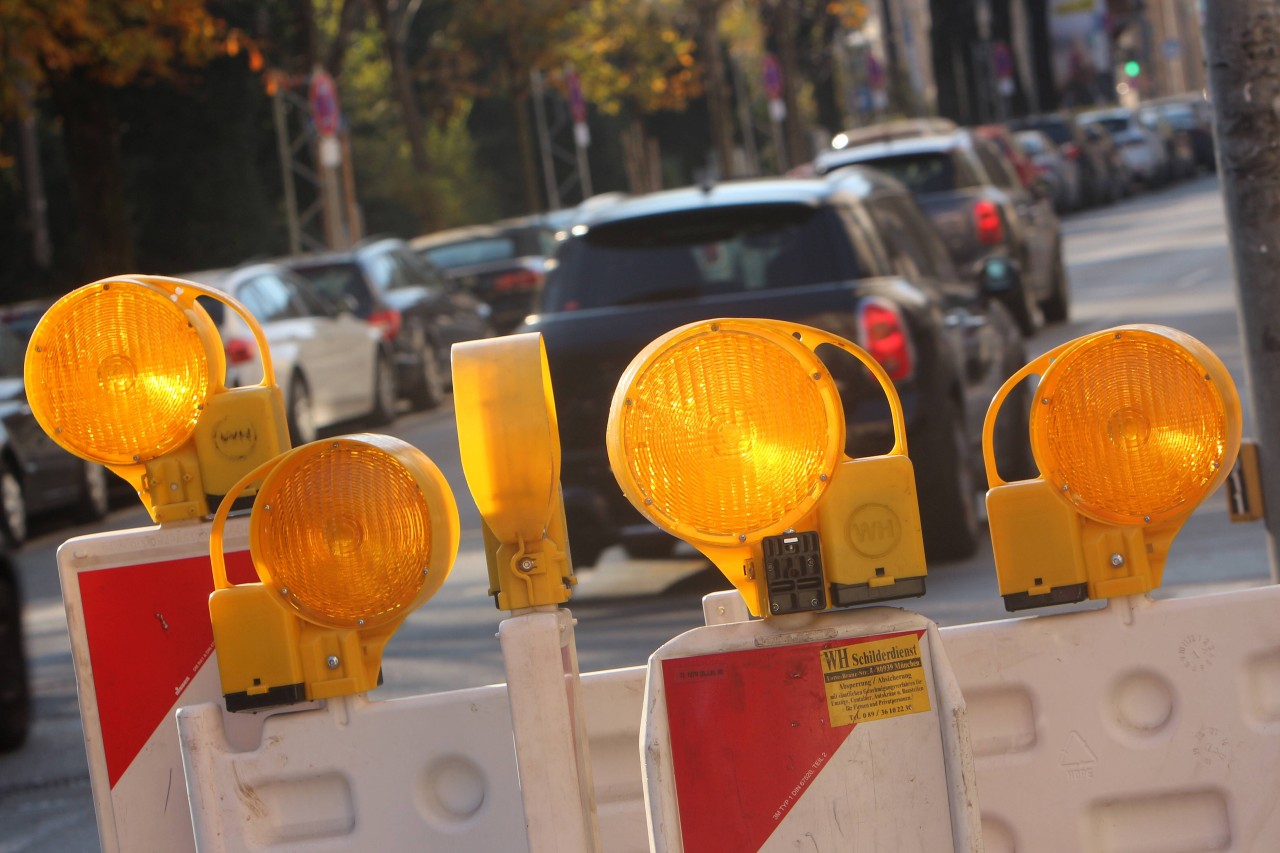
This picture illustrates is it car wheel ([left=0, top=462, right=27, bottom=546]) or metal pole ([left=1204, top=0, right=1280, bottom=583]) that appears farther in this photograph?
car wheel ([left=0, top=462, right=27, bottom=546])

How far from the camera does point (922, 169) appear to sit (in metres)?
18.9

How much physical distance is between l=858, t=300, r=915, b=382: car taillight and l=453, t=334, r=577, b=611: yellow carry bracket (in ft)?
17.6

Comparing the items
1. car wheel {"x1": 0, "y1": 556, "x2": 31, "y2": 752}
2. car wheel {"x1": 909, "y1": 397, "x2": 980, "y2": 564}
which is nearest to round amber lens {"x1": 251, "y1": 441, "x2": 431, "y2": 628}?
car wheel {"x1": 0, "y1": 556, "x2": 31, "y2": 752}

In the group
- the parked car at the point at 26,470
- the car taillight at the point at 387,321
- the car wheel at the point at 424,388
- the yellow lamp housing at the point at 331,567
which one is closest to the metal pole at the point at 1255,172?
the yellow lamp housing at the point at 331,567

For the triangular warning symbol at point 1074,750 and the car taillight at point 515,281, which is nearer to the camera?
the triangular warning symbol at point 1074,750

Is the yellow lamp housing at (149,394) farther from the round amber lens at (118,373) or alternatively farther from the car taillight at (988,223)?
the car taillight at (988,223)

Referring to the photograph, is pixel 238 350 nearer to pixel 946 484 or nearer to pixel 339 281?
pixel 339 281

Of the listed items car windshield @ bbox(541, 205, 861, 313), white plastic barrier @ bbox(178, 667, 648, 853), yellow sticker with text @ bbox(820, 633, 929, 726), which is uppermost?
car windshield @ bbox(541, 205, 861, 313)

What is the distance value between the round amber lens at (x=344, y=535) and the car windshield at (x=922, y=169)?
Answer: 15620 millimetres

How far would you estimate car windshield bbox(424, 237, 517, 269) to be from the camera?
1101 inches

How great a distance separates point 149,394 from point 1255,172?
3.19 m

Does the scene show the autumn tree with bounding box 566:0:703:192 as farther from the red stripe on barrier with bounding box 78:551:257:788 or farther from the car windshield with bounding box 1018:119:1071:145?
the red stripe on barrier with bounding box 78:551:257:788

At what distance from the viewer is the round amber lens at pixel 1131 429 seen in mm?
3463

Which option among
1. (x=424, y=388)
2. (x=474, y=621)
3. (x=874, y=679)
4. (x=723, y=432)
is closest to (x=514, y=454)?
(x=723, y=432)
